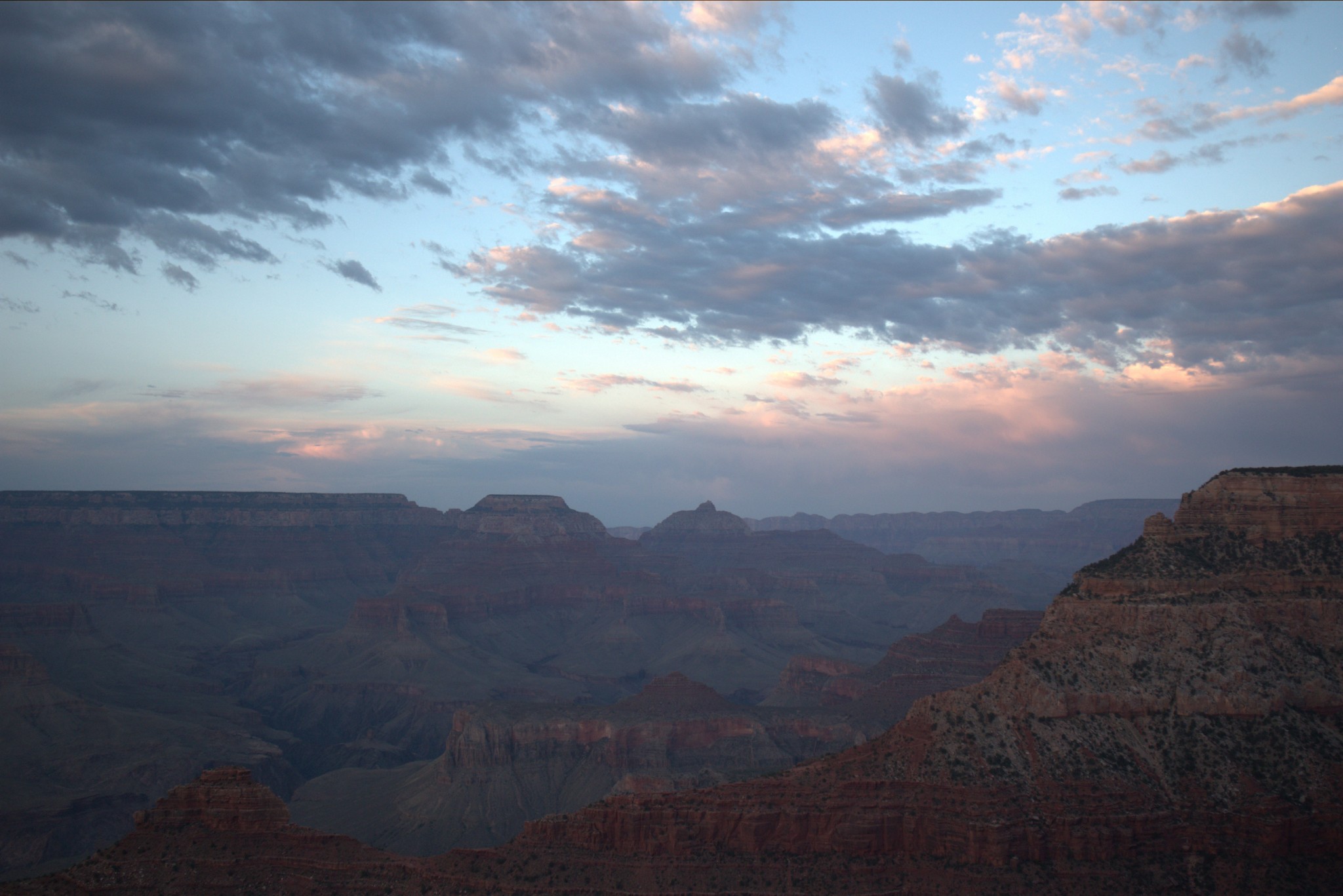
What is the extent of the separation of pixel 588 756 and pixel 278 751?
47391 mm

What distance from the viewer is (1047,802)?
50.7 metres

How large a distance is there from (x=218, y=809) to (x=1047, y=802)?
132 feet

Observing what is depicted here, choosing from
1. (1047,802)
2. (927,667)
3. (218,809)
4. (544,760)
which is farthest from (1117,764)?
(544,760)

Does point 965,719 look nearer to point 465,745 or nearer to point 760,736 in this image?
point 760,736

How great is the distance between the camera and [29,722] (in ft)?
429

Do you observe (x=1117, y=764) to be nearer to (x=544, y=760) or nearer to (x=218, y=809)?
(x=218, y=809)

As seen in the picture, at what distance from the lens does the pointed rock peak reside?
51.6m

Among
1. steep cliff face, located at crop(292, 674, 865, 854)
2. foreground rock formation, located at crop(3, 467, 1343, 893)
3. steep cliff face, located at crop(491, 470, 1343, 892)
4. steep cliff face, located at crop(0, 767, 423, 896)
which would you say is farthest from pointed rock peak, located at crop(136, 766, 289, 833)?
steep cliff face, located at crop(292, 674, 865, 854)

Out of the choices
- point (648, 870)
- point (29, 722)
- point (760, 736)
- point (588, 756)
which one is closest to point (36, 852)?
point (29, 722)

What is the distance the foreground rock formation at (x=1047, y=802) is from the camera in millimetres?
49000

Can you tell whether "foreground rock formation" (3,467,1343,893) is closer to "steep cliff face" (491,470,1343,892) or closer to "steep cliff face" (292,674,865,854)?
"steep cliff face" (491,470,1343,892)

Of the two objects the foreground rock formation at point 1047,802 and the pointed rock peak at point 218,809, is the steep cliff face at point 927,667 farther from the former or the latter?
the pointed rock peak at point 218,809

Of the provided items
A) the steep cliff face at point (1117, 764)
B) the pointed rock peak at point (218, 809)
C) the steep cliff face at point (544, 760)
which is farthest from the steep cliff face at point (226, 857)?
the steep cliff face at point (544, 760)

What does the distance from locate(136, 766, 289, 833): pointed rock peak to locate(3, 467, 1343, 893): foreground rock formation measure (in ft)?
1.37
